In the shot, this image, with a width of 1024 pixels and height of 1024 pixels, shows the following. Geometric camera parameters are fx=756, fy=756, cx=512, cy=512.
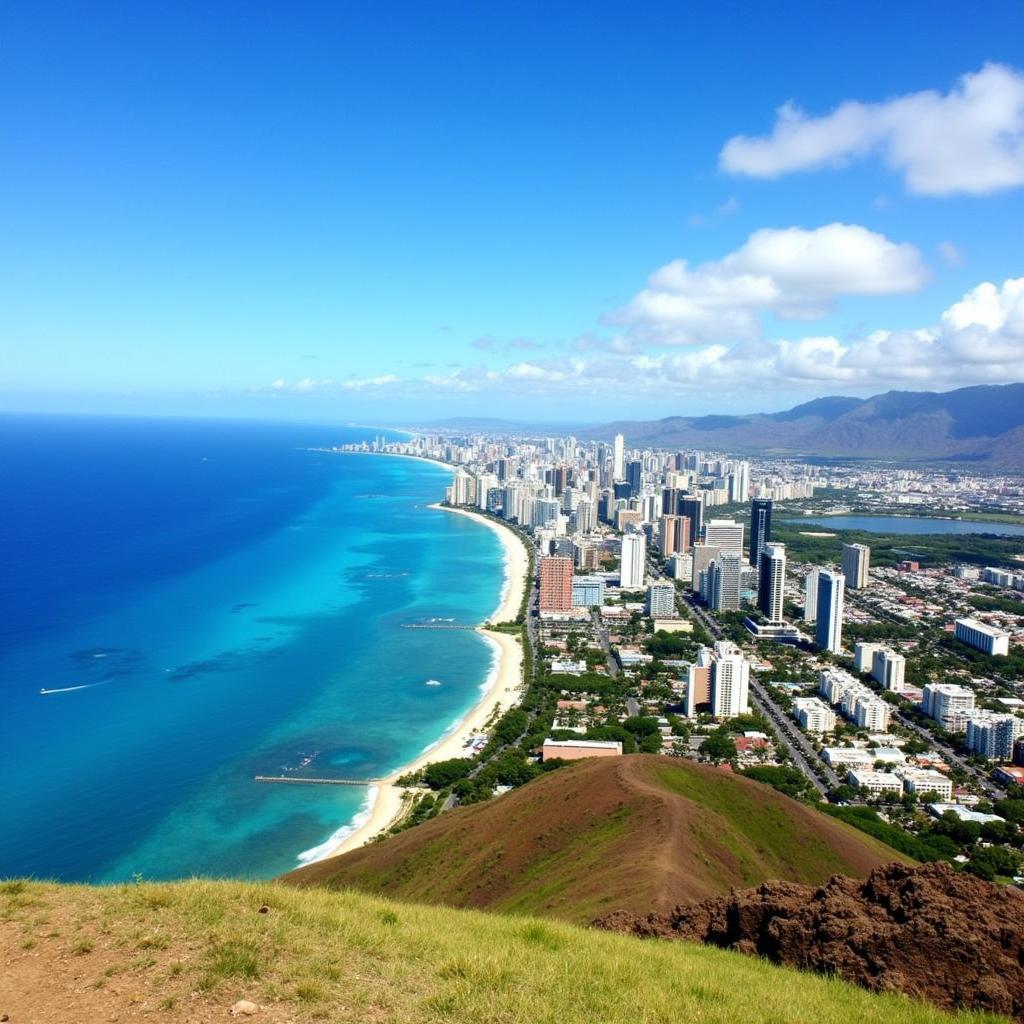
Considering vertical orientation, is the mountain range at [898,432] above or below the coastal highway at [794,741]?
above

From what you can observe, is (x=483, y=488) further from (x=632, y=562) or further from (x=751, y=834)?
(x=751, y=834)

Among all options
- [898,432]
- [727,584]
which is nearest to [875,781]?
[727,584]

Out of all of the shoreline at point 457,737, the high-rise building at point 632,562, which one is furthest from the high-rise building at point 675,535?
the shoreline at point 457,737

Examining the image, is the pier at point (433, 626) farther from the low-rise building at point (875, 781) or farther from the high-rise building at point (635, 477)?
the high-rise building at point (635, 477)

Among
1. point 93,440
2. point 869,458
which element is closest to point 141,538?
point 93,440

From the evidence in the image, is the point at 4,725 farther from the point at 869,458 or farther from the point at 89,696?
the point at 869,458

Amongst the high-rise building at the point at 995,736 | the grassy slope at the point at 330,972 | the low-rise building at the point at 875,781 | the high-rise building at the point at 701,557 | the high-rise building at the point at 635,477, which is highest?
the grassy slope at the point at 330,972

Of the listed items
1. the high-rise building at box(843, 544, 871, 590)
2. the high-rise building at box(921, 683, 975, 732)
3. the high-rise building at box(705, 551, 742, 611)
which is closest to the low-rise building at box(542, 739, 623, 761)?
the high-rise building at box(921, 683, 975, 732)

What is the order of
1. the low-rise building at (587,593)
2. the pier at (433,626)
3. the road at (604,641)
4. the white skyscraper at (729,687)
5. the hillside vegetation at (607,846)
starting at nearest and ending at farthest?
the hillside vegetation at (607,846)
the white skyscraper at (729,687)
the road at (604,641)
the pier at (433,626)
the low-rise building at (587,593)
